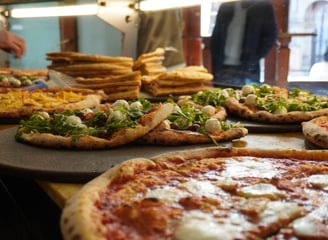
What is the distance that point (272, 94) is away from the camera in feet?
10.8

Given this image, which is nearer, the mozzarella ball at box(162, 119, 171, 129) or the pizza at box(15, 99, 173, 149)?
the pizza at box(15, 99, 173, 149)

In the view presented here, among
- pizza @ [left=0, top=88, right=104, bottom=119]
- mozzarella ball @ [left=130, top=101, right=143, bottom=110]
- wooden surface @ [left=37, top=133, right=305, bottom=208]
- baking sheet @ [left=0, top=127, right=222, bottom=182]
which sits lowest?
wooden surface @ [left=37, top=133, right=305, bottom=208]

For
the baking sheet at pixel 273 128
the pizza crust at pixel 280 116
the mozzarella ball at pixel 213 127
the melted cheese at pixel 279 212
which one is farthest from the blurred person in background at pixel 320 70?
the melted cheese at pixel 279 212

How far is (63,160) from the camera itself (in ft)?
6.49

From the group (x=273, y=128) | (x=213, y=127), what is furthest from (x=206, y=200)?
(x=273, y=128)

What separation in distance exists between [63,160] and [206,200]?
842 millimetres

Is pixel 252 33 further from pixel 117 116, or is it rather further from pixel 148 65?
pixel 117 116

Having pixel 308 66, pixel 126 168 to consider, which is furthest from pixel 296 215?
pixel 308 66

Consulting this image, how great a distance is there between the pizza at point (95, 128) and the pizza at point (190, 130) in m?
0.07

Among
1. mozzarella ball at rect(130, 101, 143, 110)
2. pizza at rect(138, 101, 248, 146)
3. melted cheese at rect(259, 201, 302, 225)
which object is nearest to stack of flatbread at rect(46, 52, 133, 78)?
mozzarella ball at rect(130, 101, 143, 110)

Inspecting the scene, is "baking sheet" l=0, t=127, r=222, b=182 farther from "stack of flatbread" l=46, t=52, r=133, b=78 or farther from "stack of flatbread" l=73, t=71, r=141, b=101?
"stack of flatbread" l=46, t=52, r=133, b=78

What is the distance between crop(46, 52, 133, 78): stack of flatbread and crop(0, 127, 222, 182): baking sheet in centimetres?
212

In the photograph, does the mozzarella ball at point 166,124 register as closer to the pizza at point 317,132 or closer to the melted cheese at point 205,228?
the pizza at point 317,132

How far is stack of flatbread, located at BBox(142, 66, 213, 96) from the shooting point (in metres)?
3.96
